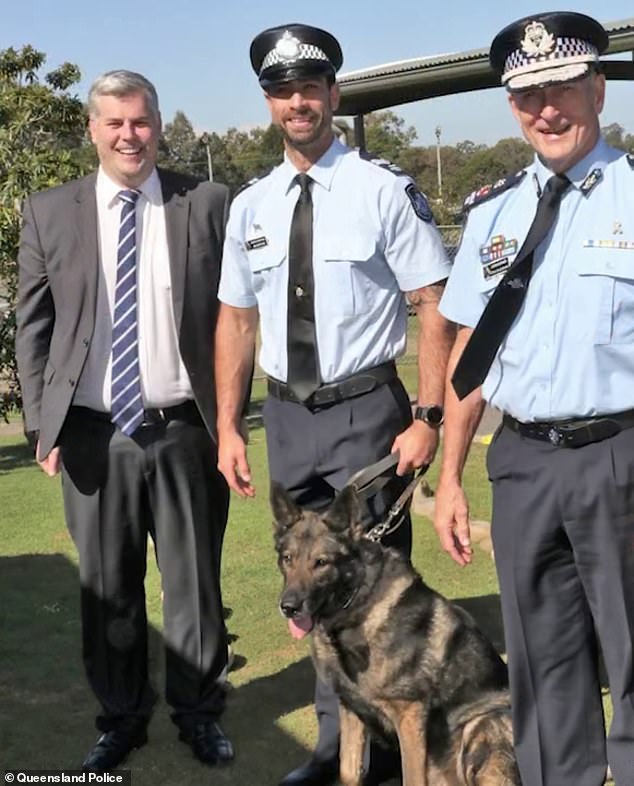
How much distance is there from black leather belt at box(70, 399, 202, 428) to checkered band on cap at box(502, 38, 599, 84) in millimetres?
1772

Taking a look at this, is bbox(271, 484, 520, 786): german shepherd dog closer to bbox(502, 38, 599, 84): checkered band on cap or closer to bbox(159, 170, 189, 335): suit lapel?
bbox(159, 170, 189, 335): suit lapel

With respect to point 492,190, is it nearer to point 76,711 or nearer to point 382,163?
point 382,163

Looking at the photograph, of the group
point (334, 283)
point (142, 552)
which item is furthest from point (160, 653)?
point (334, 283)

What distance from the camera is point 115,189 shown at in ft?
12.1

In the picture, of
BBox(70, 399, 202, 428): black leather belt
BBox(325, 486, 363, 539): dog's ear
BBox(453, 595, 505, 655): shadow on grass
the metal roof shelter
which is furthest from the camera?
the metal roof shelter

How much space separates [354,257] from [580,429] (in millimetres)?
1067

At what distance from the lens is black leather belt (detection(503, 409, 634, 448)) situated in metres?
2.54

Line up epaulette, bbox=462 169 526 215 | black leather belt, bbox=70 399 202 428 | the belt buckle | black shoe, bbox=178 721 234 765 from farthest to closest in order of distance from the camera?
black shoe, bbox=178 721 234 765, black leather belt, bbox=70 399 202 428, epaulette, bbox=462 169 526 215, the belt buckle

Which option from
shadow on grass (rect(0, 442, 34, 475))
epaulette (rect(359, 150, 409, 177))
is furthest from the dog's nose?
shadow on grass (rect(0, 442, 34, 475))

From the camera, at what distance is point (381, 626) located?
3375 millimetres

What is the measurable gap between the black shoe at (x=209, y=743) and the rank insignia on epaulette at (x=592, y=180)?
8.12 feet

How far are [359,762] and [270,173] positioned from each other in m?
2.09

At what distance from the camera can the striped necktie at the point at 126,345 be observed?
363cm

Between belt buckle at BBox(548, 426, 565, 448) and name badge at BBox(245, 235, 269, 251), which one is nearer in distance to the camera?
belt buckle at BBox(548, 426, 565, 448)
